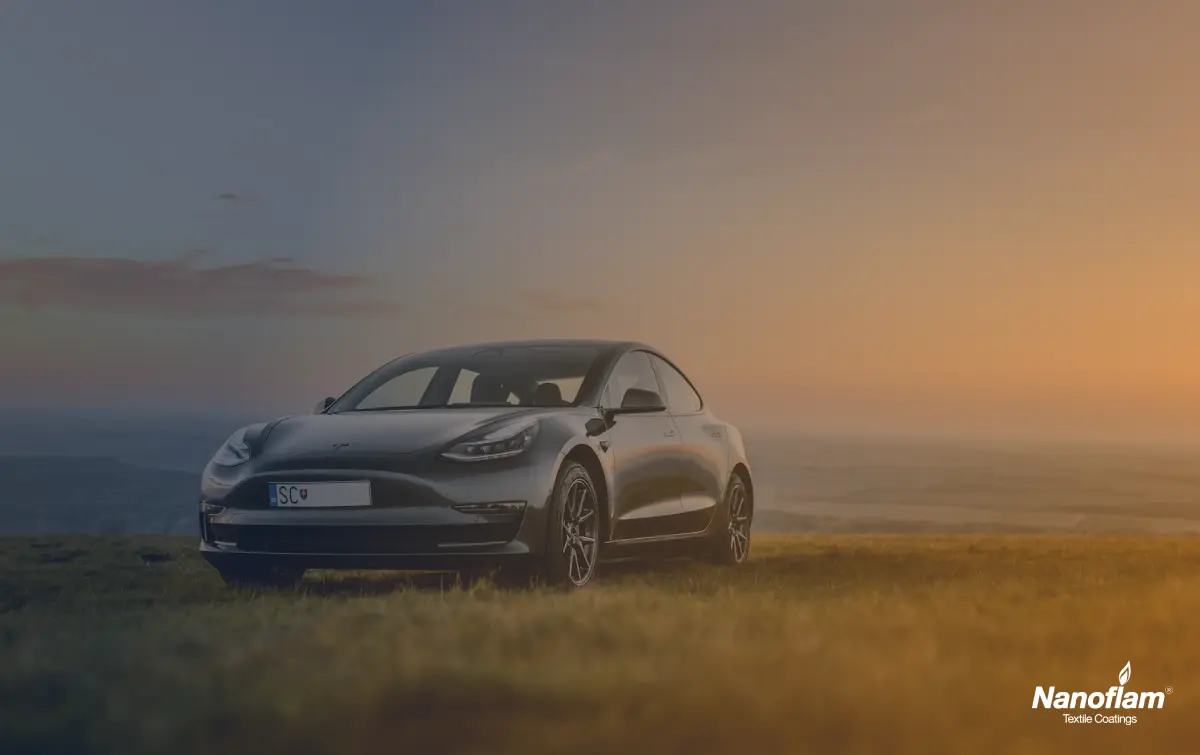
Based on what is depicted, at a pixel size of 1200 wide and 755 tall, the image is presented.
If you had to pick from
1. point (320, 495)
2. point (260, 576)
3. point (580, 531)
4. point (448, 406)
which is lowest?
point (260, 576)

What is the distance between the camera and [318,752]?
14.5 ft

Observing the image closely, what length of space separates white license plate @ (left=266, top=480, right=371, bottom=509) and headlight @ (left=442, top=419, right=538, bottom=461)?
519 millimetres

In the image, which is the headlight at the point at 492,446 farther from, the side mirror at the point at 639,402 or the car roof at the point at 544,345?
the car roof at the point at 544,345

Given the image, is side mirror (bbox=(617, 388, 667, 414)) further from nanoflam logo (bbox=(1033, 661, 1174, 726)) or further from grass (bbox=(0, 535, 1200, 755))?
nanoflam logo (bbox=(1033, 661, 1174, 726))

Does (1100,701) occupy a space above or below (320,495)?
below

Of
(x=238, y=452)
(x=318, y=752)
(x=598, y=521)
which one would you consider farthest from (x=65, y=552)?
(x=318, y=752)

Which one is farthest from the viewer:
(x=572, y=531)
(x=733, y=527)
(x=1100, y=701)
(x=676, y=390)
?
(x=733, y=527)

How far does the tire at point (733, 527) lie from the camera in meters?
11.2

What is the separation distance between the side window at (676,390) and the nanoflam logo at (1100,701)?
213 inches

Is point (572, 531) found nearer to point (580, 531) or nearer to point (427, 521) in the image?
point (580, 531)

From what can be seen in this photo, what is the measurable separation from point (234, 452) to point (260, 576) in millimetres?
809

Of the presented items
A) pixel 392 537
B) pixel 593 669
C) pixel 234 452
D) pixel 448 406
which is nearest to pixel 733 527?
pixel 448 406

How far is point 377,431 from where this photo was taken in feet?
28.5

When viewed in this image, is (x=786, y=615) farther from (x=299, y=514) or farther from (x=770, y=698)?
(x=299, y=514)
